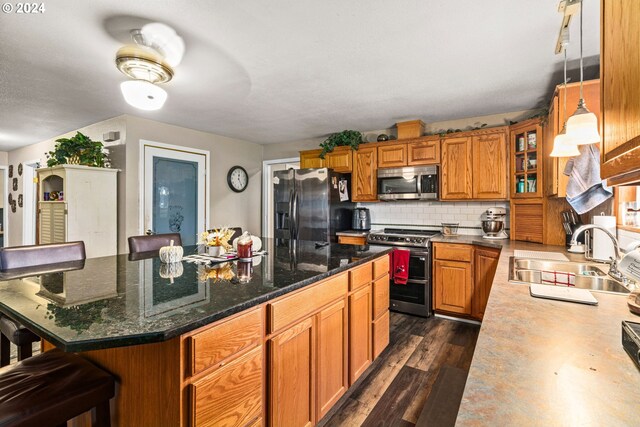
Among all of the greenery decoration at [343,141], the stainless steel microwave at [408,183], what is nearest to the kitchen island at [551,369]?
the stainless steel microwave at [408,183]

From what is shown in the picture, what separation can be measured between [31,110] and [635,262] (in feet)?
16.8

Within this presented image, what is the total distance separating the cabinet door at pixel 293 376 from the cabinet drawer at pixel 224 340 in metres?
0.15

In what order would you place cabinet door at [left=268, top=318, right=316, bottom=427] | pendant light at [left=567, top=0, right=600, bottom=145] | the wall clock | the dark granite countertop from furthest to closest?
the wall clock, pendant light at [left=567, top=0, right=600, bottom=145], cabinet door at [left=268, top=318, right=316, bottom=427], the dark granite countertop

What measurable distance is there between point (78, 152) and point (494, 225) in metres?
4.88

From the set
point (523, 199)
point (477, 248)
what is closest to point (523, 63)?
point (523, 199)

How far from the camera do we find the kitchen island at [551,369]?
0.58 m

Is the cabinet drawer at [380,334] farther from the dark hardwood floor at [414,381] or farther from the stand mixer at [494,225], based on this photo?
the stand mixer at [494,225]

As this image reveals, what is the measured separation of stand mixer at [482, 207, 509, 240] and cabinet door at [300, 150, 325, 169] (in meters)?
2.29

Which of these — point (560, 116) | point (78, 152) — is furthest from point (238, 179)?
point (560, 116)

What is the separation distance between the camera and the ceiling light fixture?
6.22ft

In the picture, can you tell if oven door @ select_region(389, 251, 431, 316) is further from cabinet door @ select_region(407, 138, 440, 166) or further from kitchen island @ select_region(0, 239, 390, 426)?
kitchen island @ select_region(0, 239, 390, 426)

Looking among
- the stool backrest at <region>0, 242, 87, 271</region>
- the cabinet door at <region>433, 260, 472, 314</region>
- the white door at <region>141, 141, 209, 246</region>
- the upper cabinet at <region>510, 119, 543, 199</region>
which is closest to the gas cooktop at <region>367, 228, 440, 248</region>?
the cabinet door at <region>433, 260, 472, 314</region>

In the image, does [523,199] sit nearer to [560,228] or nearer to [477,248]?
[560,228]

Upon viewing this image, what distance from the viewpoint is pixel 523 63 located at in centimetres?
233
